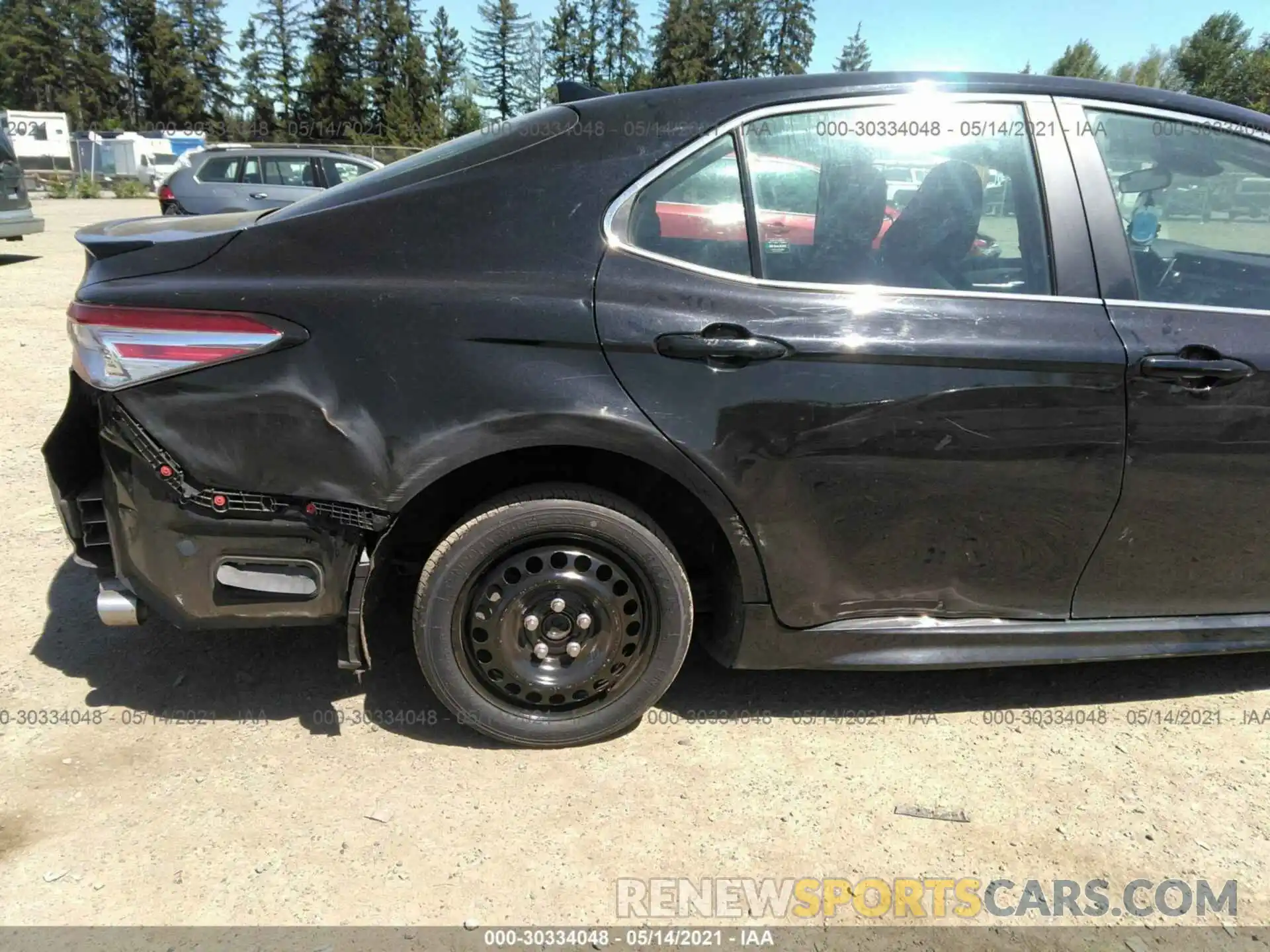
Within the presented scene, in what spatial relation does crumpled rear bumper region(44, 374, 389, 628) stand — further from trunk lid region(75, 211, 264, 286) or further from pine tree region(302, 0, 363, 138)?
pine tree region(302, 0, 363, 138)

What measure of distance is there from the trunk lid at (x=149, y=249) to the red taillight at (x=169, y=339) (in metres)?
0.15

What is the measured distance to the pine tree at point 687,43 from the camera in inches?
2450

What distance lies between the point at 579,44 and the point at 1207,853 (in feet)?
245

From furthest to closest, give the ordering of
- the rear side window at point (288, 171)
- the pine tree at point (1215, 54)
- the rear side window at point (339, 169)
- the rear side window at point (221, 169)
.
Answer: the pine tree at point (1215, 54) < the rear side window at point (339, 169) < the rear side window at point (288, 171) < the rear side window at point (221, 169)

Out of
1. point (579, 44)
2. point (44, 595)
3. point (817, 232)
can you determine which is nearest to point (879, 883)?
point (817, 232)

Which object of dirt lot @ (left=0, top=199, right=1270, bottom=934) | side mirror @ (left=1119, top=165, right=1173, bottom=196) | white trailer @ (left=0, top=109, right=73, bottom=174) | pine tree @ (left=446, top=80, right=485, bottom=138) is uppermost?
pine tree @ (left=446, top=80, right=485, bottom=138)

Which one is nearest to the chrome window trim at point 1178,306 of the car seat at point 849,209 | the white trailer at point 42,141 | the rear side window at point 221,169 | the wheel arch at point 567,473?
the car seat at point 849,209

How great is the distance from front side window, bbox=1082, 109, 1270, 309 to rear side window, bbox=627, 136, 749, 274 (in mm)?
1057

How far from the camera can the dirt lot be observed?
215 centimetres

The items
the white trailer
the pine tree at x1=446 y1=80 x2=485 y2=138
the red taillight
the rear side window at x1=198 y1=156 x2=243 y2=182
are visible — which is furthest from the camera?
the pine tree at x1=446 y1=80 x2=485 y2=138

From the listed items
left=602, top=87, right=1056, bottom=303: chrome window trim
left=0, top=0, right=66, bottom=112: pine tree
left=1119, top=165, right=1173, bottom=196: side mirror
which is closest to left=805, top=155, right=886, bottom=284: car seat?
left=602, top=87, right=1056, bottom=303: chrome window trim

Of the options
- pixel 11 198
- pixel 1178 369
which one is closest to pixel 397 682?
pixel 1178 369

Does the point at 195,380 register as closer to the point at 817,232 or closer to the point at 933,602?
the point at 817,232

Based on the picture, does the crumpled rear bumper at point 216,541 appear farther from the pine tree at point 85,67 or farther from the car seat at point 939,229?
the pine tree at point 85,67
